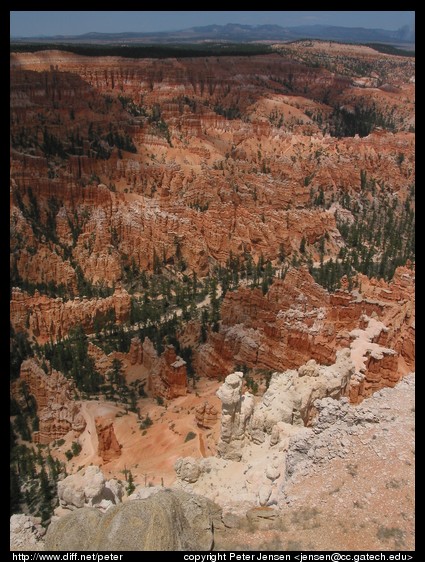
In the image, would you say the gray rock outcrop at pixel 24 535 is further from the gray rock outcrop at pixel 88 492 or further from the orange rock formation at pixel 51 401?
the orange rock formation at pixel 51 401

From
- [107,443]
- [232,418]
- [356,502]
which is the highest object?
[356,502]

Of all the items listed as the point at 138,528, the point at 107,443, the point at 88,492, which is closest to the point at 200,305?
the point at 107,443

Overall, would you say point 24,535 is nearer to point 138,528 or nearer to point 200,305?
point 138,528

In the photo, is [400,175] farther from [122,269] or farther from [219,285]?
[122,269]

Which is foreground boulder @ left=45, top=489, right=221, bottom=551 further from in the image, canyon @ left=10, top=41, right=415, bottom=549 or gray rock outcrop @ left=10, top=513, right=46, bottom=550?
gray rock outcrop @ left=10, top=513, right=46, bottom=550

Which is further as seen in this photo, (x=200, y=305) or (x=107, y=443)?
(x=200, y=305)

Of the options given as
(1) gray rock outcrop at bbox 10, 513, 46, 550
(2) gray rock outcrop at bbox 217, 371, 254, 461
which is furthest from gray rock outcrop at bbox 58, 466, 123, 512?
(2) gray rock outcrop at bbox 217, 371, 254, 461
